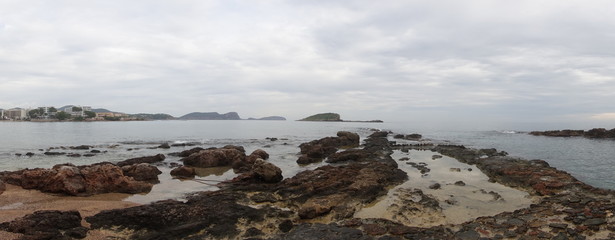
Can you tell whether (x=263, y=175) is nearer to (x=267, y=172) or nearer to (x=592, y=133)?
(x=267, y=172)

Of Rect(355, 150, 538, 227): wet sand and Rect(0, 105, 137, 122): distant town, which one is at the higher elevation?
Rect(0, 105, 137, 122): distant town

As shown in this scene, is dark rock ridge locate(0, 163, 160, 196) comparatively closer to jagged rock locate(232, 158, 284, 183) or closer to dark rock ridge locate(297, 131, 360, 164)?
jagged rock locate(232, 158, 284, 183)

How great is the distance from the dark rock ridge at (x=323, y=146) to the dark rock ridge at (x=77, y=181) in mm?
13843

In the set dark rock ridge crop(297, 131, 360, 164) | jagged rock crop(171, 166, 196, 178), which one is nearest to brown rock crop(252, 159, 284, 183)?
jagged rock crop(171, 166, 196, 178)

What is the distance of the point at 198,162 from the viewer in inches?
981

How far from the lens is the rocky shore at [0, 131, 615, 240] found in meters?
9.47

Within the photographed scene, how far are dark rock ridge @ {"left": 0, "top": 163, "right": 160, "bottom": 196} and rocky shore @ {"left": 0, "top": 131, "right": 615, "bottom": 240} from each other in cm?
4

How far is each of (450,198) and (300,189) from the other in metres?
6.84

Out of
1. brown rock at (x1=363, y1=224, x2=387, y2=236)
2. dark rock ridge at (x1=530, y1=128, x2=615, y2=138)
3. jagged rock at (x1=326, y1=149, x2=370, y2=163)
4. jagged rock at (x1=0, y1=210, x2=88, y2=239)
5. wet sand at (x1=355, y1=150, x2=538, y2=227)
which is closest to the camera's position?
jagged rock at (x1=0, y1=210, x2=88, y2=239)

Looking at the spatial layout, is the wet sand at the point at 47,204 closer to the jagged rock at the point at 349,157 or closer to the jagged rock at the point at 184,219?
the jagged rock at the point at 184,219

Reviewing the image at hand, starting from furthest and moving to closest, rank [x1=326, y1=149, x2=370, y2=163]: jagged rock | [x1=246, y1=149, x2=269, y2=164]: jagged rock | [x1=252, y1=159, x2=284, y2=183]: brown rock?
[x1=326, y1=149, x2=370, y2=163]: jagged rock, [x1=246, y1=149, x2=269, y2=164]: jagged rock, [x1=252, y1=159, x2=284, y2=183]: brown rock

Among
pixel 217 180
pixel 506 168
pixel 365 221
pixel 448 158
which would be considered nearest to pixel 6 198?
pixel 217 180

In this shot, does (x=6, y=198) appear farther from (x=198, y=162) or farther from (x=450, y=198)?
(x=450, y=198)

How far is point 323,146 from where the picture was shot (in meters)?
34.4
